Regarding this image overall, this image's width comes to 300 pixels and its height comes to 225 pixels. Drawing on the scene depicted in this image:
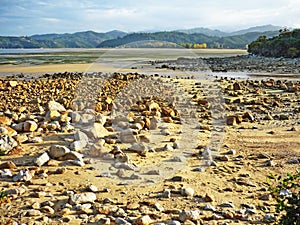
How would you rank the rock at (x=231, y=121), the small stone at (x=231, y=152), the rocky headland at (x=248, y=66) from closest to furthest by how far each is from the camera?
the small stone at (x=231, y=152), the rock at (x=231, y=121), the rocky headland at (x=248, y=66)

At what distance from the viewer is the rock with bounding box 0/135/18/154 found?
6145 mm

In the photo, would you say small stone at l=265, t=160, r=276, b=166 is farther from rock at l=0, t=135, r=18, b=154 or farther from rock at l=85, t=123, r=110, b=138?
rock at l=0, t=135, r=18, b=154

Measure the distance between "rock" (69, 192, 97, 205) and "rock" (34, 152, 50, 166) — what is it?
1.32 meters

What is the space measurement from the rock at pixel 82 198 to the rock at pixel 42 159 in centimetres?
132

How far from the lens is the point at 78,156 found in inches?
236

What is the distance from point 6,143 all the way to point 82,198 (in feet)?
7.88

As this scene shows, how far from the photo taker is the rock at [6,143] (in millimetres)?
6145

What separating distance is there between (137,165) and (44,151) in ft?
5.17

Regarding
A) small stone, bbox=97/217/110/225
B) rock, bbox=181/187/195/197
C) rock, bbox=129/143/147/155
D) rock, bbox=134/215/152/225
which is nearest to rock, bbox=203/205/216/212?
rock, bbox=181/187/195/197

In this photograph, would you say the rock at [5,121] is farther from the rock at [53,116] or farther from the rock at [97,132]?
the rock at [97,132]

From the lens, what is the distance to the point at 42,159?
225 inches

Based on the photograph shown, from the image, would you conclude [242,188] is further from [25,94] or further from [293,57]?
[293,57]

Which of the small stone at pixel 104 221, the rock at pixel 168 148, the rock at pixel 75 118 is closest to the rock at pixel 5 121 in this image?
the rock at pixel 75 118

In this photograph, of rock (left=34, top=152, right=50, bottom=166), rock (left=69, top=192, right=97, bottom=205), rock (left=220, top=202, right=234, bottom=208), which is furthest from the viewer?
rock (left=34, top=152, right=50, bottom=166)
